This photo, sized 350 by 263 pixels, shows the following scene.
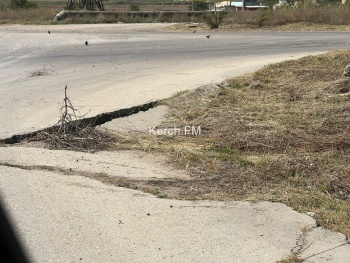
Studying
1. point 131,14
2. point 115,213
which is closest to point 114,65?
point 115,213

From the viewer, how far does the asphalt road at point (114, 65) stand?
34.0ft

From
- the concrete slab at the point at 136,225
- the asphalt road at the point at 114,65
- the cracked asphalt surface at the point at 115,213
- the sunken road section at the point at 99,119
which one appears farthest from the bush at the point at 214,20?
the concrete slab at the point at 136,225

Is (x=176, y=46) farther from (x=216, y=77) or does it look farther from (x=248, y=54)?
(x=216, y=77)

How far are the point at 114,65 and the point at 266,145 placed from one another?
9343 mm

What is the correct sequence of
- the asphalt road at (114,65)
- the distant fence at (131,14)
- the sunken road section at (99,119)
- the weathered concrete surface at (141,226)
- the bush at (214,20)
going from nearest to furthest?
the weathered concrete surface at (141,226)
the sunken road section at (99,119)
the asphalt road at (114,65)
the bush at (214,20)
the distant fence at (131,14)

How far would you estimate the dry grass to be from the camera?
19.5ft

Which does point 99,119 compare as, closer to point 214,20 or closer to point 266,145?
point 266,145

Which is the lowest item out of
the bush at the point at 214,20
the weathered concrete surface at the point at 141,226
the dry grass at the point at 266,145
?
the weathered concrete surface at the point at 141,226

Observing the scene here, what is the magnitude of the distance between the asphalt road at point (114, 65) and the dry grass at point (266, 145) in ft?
4.58

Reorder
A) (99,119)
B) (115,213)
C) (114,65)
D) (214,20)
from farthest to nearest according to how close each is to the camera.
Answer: (214,20) < (114,65) < (99,119) < (115,213)

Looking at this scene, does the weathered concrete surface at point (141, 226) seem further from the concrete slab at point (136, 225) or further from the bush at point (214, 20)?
the bush at point (214, 20)

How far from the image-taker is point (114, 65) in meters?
16.3

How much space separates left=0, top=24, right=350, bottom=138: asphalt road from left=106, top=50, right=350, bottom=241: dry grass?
1.40 m

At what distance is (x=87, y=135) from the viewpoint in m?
7.96
